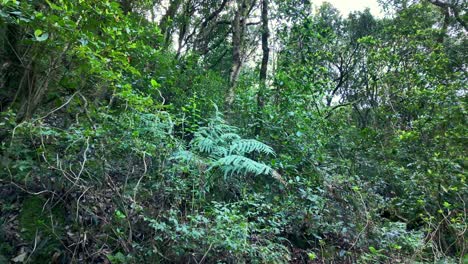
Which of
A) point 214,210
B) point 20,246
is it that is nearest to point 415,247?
point 214,210

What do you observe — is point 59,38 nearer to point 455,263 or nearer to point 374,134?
point 455,263

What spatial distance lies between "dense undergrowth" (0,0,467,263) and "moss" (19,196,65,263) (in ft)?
0.05

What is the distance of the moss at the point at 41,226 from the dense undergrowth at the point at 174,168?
0.6 inches

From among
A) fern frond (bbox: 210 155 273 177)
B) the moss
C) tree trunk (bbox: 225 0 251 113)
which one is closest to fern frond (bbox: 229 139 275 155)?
fern frond (bbox: 210 155 273 177)

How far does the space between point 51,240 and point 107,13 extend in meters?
2.15

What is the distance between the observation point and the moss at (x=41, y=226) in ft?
9.38

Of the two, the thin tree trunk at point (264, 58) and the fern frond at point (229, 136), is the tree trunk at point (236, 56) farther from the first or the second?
the fern frond at point (229, 136)

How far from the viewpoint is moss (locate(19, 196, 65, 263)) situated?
2859 millimetres

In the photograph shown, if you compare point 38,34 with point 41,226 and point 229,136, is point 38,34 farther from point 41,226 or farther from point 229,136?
point 229,136

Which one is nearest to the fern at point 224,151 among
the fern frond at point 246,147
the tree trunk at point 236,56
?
the fern frond at point 246,147

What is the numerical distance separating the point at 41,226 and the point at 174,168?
51.6 inches

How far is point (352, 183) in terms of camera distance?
470cm

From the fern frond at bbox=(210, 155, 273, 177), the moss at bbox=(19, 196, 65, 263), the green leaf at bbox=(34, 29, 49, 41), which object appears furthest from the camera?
the fern frond at bbox=(210, 155, 273, 177)

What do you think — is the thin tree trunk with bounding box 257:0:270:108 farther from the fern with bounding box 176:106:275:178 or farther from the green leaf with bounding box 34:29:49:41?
the green leaf with bounding box 34:29:49:41
